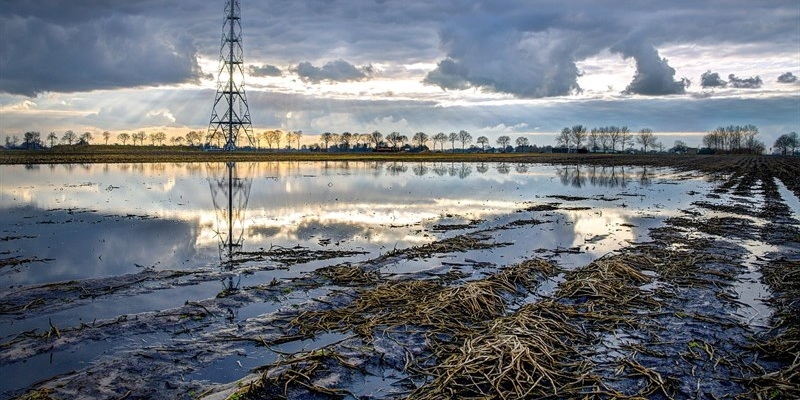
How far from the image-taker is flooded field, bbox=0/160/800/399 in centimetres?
734

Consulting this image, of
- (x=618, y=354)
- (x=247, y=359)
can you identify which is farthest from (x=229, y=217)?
(x=618, y=354)

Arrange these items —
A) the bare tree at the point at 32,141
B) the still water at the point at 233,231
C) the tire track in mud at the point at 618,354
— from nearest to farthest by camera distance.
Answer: the tire track in mud at the point at 618,354, the still water at the point at 233,231, the bare tree at the point at 32,141

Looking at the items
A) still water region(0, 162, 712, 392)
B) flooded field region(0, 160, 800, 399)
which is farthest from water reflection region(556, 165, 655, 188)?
flooded field region(0, 160, 800, 399)

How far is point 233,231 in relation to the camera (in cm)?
1970

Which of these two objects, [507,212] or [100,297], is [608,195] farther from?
[100,297]

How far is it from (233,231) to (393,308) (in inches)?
445

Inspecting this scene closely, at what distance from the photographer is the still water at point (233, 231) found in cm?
1100

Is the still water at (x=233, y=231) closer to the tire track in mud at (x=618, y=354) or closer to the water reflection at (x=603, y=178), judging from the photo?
the tire track in mud at (x=618, y=354)

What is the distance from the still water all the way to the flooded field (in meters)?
0.11

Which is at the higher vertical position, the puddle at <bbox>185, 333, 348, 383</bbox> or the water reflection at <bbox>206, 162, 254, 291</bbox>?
the water reflection at <bbox>206, 162, 254, 291</bbox>

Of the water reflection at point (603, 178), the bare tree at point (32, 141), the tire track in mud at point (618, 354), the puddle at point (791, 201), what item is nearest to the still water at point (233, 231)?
the tire track in mud at point (618, 354)

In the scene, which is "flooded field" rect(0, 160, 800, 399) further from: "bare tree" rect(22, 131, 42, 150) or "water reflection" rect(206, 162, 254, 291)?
"bare tree" rect(22, 131, 42, 150)

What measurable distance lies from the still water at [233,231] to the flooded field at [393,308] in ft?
0.35

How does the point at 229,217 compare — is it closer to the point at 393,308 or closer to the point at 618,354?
the point at 393,308
